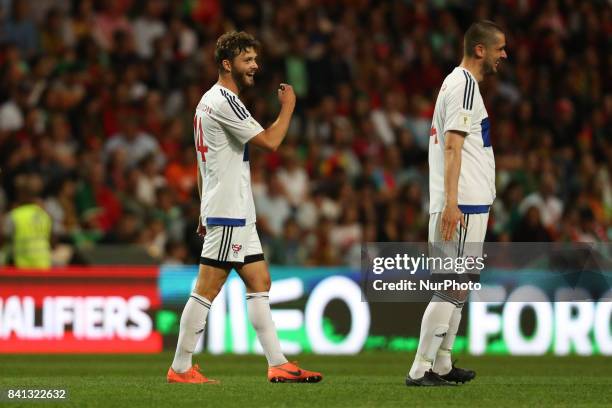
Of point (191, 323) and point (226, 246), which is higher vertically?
point (226, 246)

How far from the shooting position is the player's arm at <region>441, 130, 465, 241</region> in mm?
7449

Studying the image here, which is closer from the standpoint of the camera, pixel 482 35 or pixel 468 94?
pixel 468 94

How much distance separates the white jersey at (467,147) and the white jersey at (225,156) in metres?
1.12

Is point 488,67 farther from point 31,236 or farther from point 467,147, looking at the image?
point 31,236

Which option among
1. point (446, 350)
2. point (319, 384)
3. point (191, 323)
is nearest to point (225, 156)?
point (191, 323)

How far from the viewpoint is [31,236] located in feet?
45.2

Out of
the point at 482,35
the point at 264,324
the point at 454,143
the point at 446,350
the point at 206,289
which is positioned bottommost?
the point at 446,350

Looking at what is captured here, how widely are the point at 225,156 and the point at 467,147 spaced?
1.49m

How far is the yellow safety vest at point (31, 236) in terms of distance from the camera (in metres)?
13.8

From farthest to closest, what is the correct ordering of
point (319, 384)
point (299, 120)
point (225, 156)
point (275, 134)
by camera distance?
point (299, 120) < point (319, 384) < point (225, 156) < point (275, 134)

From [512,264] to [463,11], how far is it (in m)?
7.28

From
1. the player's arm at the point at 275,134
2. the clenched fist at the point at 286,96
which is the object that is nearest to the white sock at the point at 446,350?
the player's arm at the point at 275,134

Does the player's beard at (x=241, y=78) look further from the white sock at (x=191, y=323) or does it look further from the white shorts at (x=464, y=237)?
the white shorts at (x=464, y=237)

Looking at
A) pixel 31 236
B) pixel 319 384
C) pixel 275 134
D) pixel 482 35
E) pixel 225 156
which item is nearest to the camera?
pixel 482 35
